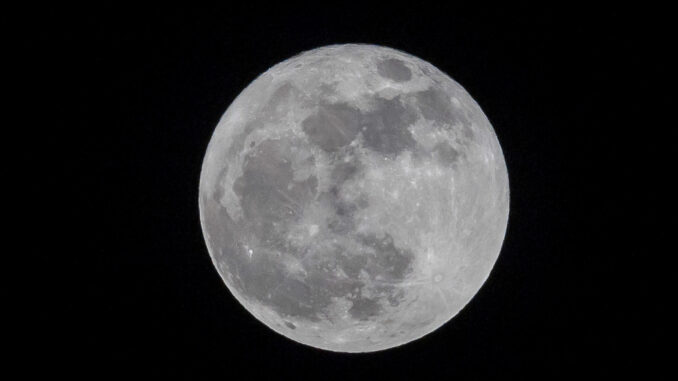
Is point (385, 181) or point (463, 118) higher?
point (463, 118)

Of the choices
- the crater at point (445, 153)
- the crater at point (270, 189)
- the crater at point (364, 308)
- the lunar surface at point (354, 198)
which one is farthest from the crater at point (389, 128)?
the crater at point (364, 308)

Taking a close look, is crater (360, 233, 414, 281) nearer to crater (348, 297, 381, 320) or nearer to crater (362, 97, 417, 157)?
crater (348, 297, 381, 320)

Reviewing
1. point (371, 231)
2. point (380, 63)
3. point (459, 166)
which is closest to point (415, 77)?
point (380, 63)

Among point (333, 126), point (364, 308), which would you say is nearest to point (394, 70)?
point (333, 126)

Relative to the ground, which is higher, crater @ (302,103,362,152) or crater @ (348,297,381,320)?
crater @ (302,103,362,152)

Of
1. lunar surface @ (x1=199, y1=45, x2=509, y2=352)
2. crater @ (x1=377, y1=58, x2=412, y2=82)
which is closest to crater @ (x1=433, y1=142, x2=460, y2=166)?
lunar surface @ (x1=199, y1=45, x2=509, y2=352)

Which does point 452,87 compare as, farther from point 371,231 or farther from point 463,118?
Answer: point 371,231
